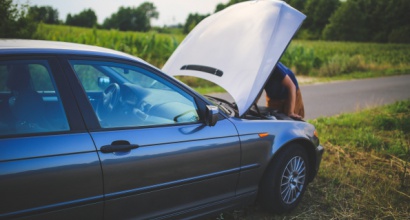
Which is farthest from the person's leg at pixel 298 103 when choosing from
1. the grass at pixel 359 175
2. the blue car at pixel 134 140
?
the blue car at pixel 134 140

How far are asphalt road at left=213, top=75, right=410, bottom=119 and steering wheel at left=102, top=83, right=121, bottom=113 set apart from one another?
5855 mm

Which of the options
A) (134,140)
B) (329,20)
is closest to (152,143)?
(134,140)

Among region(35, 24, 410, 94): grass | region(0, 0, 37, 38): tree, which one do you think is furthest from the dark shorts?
region(0, 0, 37, 38): tree

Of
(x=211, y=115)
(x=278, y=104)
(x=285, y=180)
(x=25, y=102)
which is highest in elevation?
(x=25, y=102)

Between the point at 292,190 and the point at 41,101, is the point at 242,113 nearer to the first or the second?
the point at 292,190

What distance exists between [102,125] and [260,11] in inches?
101

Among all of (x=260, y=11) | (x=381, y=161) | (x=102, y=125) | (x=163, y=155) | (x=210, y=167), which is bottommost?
(x=381, y=161)

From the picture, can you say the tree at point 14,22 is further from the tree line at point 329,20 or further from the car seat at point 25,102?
the car seat at point 25,102

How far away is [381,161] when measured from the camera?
5066 mm

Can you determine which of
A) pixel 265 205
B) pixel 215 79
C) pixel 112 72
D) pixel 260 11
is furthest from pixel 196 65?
pixel 265 205

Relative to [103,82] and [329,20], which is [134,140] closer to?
[103,82]

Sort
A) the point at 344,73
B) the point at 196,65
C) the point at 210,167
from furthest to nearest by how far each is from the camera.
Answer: the point at 344,73 → the point at 196,65 → the point at 210,167

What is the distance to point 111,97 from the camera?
2738 millimetres

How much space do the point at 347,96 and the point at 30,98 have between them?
10.5 m
